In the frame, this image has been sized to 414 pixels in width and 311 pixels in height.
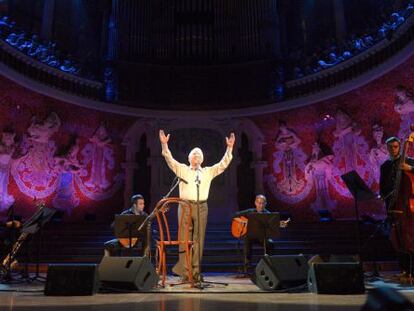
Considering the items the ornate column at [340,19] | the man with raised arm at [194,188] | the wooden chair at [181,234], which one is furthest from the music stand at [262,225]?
the ornate column at [340,19]

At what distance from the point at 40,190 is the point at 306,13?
1006cm

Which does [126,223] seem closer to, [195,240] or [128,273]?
[195,240]

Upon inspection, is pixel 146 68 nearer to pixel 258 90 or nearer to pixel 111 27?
pixel 111 27

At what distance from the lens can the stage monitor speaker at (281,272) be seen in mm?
4516

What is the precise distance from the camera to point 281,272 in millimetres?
4559

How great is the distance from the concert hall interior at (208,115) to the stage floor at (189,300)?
203cm

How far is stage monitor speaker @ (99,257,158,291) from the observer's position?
14.6 ft

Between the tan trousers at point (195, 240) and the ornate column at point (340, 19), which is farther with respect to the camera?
the ornate column at point (340, 19)

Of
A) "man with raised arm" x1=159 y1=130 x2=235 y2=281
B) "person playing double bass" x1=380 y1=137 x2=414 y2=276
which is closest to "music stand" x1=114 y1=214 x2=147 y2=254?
"man with raised arm" x1=159 y1=130 x2=235 y2=281

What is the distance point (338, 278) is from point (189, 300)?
5.07 feet

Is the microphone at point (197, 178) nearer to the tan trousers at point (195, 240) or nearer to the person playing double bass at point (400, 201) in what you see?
the tan trousers at point (195, 240)

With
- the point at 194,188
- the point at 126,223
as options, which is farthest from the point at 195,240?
the point at 126,223

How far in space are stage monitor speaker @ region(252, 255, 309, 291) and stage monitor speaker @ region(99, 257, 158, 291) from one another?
4.09ft

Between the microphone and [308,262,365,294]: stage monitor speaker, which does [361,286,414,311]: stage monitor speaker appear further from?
the microphone
